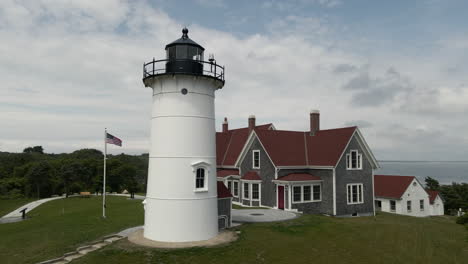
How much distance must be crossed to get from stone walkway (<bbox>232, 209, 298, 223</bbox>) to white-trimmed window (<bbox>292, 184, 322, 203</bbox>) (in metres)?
1.85

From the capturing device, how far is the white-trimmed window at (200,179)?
15361 mm

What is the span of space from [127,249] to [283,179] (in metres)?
13.9

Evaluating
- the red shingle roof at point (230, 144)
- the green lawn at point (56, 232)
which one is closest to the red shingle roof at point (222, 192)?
the green lawn at point (56, 232)

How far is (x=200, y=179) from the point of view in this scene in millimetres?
15484

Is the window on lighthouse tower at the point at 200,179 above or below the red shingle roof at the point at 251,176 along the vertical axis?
above

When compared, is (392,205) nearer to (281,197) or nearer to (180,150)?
(281,197)

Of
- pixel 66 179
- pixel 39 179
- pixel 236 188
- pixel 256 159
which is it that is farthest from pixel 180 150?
pixel 39 179

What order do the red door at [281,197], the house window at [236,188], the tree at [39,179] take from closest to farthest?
the red door at [281,197] < the house window at [236,188] < the tree at [39,179]

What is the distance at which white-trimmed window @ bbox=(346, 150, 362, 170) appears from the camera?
85.1 ft

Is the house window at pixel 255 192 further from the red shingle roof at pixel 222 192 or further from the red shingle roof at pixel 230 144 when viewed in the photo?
the red shingle roof at pixel 222 192

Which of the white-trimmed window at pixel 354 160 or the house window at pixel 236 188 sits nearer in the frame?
the white-trimmed window at pixel 354 160

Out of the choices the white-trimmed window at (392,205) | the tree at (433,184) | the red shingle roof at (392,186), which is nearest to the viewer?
the red shingle roof at (392,186)

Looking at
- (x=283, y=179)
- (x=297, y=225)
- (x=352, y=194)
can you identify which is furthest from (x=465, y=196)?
(x=297, y=225)

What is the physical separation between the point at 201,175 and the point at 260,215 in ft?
27.3
